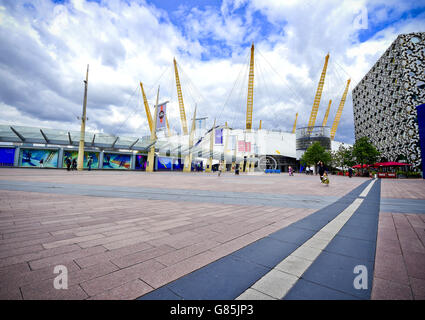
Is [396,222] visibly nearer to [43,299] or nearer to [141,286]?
[141,286]

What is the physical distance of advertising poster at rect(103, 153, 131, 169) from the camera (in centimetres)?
3108

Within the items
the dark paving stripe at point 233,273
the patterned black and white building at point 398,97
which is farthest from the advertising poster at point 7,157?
the patterned black and white building at point 398,97

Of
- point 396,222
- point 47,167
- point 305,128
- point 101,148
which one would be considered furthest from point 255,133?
point 396,222

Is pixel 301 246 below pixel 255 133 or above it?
below

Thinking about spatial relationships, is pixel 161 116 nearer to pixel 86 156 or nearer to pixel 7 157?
pixel 86 156

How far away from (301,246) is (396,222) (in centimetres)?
283

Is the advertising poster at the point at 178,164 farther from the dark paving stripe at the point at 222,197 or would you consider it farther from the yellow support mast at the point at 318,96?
the yellow support mast at the point at 318,96

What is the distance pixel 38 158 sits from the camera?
89.3ft

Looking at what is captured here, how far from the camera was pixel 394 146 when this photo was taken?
47531mm

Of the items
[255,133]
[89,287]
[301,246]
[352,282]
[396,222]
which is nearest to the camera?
[89,287]

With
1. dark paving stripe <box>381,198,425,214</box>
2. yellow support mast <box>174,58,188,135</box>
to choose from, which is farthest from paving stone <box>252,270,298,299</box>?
yellow support mast <box>174,58,188,135</box>

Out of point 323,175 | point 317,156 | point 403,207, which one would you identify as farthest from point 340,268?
point 317,156

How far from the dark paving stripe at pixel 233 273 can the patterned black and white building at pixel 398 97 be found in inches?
2193

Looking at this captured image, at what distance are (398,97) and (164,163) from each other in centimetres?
5640
